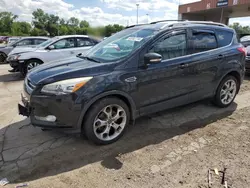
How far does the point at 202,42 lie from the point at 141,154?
7.95 ft

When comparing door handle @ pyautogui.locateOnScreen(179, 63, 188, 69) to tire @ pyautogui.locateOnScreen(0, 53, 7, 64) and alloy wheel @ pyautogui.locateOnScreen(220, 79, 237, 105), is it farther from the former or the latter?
tire @ pyautogui.locateOnScreen(0, 53, 7, 64)

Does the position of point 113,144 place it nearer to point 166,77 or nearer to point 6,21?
point 166,77

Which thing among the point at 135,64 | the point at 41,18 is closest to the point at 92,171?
the point at 135,64

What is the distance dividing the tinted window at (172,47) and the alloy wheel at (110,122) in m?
1.11

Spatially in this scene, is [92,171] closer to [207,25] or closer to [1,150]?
[1,150]

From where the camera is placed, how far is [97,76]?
3037mm

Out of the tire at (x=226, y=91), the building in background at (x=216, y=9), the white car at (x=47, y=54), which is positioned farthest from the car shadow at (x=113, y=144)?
the building in background at (x=216, y=9)

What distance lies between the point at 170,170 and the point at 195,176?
0.99 ft

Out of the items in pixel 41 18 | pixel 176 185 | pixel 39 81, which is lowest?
pixel 176 185

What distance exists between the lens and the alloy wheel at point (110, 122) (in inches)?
126

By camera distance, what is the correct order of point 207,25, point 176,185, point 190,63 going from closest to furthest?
point 176,185 → point 190,63 → point 207,25

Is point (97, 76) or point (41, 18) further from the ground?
point (41, 18)

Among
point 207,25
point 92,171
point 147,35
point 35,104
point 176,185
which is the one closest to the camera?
point 176,185

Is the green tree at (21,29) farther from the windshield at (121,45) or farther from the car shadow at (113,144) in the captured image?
the car shadow at (113,144)
